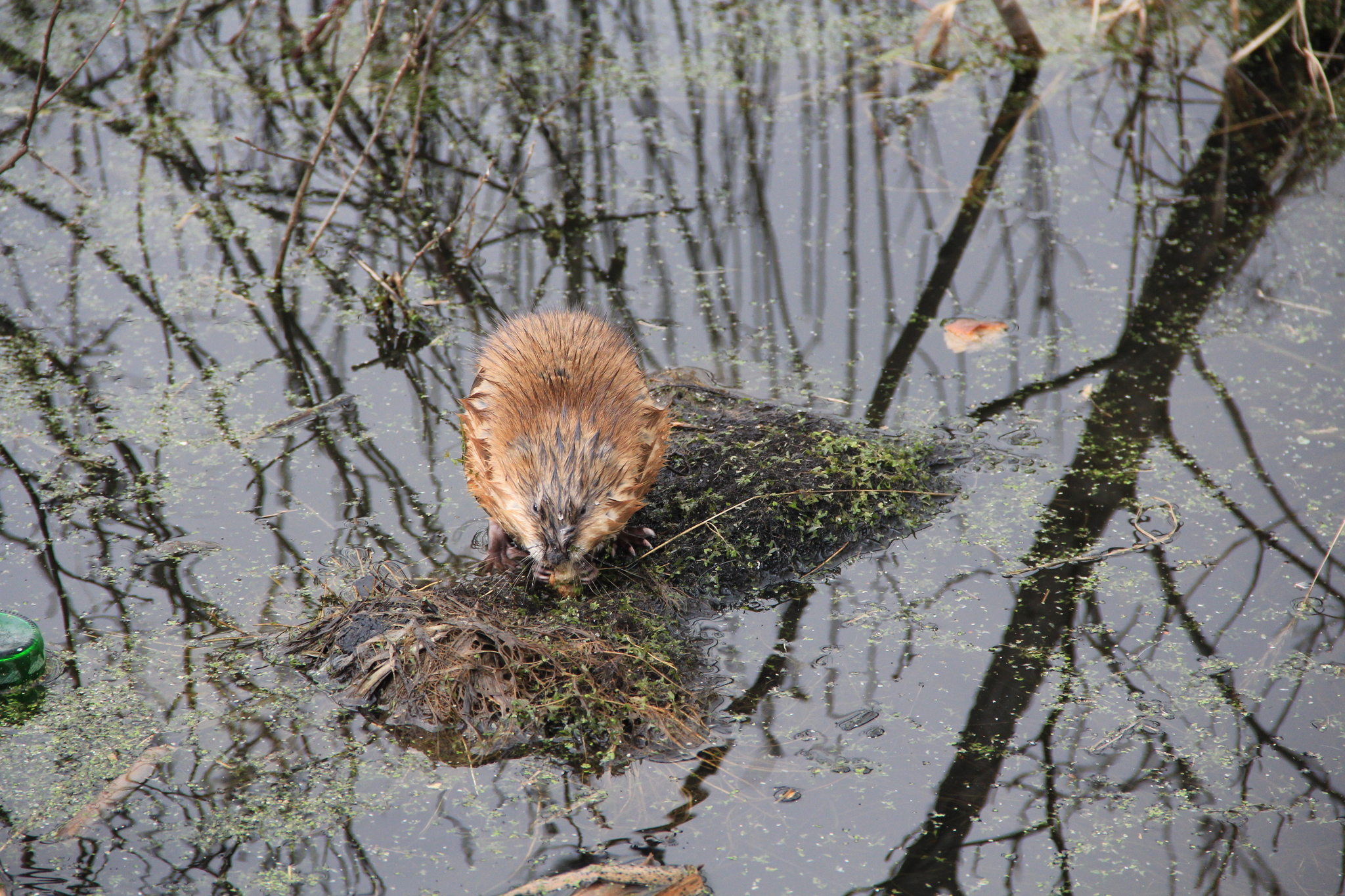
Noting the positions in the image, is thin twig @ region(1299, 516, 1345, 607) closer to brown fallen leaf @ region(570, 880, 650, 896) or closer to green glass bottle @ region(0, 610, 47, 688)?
brown fallen leaf @ region(570, 880, 650, 896)

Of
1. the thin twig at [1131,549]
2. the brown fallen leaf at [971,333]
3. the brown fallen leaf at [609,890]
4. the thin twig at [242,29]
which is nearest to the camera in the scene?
the brown fallen leaf at [609,890]

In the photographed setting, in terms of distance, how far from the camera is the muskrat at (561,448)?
343 centimetres

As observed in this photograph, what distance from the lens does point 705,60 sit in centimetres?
707

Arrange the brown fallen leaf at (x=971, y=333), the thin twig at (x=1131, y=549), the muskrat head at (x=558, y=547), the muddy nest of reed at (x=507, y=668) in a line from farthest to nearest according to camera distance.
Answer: the brown fallen leaf at (x=971, y=333)
the thin twig at (x=1131, y=549)
the muskrat head at (x=558, y=547)
the muddy nest of reed at (x=507, y=668)

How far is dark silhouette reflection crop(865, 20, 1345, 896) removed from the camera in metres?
3.06

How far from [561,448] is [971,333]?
94.7 inches

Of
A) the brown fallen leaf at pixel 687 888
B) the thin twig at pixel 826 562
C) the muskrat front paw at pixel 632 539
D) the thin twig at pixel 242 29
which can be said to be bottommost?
the brown fallen leaf at pixel 687 888

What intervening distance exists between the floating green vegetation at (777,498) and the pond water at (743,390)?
5.2 inches

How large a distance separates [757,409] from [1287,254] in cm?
309

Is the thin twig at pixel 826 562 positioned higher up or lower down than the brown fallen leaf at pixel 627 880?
higher up

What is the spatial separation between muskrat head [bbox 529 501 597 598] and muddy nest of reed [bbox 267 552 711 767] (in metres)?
0.12

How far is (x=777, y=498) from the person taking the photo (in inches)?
155

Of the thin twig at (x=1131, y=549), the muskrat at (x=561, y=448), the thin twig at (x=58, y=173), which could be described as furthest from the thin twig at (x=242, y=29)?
the thin twig at (x=1131, y=549)

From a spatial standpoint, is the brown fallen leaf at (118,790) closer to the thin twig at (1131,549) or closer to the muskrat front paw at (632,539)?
the muskrat front paw at (632,539)
